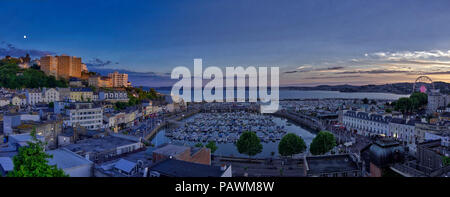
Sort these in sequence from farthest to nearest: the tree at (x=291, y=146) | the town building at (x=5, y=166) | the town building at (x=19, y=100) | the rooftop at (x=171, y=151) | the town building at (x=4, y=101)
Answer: the town building at (x=19, y=100) < the town building at (x=4, y=101) < the tree at (x=291, y=146) < the rooftop at (x=171, y=151) < the town building at (x=5, y=166)

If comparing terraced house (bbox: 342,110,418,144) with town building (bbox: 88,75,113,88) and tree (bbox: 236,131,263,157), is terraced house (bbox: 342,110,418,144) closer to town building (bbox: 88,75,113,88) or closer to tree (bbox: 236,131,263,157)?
tree (bbox: 236,131,263,157)

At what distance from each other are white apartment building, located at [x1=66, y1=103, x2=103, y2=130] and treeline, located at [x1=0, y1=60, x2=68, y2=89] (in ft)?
58.2

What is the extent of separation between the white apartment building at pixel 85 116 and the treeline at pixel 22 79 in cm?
1774

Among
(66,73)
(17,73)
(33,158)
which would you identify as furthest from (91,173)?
(66,73)

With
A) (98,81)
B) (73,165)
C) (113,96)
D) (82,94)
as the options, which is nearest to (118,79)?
(98,81)

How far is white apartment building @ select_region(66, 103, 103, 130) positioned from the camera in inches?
859

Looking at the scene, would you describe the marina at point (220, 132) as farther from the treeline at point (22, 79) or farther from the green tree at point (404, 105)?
the treeline at point (22, 79)

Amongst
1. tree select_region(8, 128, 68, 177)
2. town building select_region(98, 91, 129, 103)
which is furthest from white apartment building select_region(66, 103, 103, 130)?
tree select_region(8, 128, 68, 177)

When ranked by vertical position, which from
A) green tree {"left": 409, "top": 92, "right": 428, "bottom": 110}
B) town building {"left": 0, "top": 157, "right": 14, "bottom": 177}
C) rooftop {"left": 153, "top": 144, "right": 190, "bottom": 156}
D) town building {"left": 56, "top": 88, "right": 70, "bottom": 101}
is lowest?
rooftop {"left": 153, "top": 144, "right": 190, "bottom": 156}

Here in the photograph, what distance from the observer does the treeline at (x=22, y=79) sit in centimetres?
3566

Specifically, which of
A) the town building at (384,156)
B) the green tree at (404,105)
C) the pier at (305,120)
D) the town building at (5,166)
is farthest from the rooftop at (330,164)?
the green tree at (404,105)

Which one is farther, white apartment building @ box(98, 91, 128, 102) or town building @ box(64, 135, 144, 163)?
white apartment building @ box(98, 91, 128, 102)
